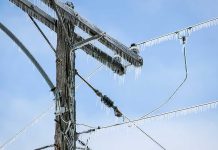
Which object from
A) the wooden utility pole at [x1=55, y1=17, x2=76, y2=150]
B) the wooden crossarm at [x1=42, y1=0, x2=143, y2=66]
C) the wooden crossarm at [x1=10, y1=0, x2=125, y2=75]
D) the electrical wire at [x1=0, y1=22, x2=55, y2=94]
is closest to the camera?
the electrical wire at [x1=0, y1=22, x2=55, y2=94]

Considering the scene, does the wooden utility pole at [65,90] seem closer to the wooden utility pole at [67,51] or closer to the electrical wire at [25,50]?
the wooden utility pole at [67,51]

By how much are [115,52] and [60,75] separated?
157 centimetres

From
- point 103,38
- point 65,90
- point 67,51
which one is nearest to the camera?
point 65,90

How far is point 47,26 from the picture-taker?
11016 millimetres

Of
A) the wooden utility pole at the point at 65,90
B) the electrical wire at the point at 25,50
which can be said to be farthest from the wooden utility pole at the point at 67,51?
the electrical wire at the point at 25,50

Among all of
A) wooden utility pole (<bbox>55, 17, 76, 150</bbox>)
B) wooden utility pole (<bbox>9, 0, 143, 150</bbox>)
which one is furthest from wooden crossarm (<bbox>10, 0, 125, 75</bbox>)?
wooden utility pole (<bbox>55, 17, 76, 150</bbox>)

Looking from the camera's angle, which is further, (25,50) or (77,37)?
(77,37)

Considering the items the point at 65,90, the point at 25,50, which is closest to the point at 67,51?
the point at 65,90

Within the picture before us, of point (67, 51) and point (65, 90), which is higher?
point (67, 51)

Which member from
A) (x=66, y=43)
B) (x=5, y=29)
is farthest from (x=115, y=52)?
(x=5, y=29)

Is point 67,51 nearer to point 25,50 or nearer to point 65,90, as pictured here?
point 65,90

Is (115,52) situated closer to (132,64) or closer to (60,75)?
(132,64)

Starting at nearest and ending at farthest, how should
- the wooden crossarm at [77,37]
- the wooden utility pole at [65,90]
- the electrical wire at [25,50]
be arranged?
1. the electrical wire at [25,50]
2. the wooden utility pole at [65,90]
3. the wooden crossarm at [77,37]

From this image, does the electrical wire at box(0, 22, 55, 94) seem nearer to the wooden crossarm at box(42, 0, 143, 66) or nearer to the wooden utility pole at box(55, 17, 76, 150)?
the wooden utility pole at box(55, 17, 76, 150)
